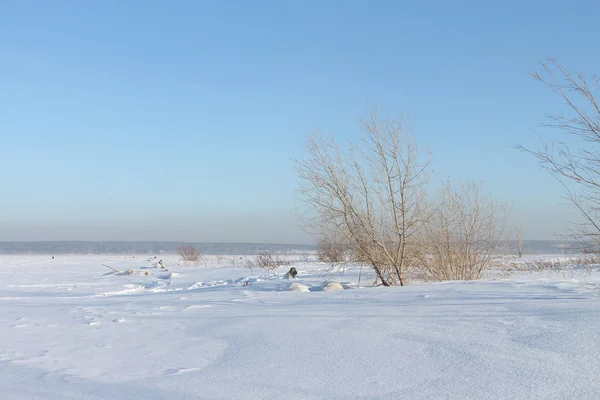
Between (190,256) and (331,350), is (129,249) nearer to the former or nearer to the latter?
(190,256)

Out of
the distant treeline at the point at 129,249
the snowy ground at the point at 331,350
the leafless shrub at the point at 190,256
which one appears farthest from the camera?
the distant treeline at the point at 129,249

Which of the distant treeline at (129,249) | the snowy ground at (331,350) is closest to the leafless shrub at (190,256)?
the distant treeline at (129,249)

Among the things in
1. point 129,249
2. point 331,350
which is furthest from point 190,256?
point 129,249

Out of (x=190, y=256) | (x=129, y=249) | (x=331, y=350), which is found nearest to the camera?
(x=331, y=350)

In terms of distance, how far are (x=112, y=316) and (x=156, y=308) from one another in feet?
2.76

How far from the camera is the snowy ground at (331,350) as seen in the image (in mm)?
3205

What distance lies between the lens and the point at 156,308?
777 cm

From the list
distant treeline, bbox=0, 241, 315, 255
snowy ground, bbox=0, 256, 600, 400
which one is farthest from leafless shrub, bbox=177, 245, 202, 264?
snowy ground, bbox=0, 256, 600, 400

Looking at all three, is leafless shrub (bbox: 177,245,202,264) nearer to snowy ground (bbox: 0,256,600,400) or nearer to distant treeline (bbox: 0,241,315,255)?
distant treeline (bbox: 0,241,315,255)

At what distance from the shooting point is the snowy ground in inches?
126

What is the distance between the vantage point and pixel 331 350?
405 centimetres

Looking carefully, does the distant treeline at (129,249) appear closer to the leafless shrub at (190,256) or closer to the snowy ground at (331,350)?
the leafless shrub at (190,256)

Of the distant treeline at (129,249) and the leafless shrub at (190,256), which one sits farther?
the distant treeline at (129,249)

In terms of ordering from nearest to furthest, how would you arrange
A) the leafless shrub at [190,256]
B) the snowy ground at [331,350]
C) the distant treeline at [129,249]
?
the snowy ground at [331,350]
the leafless shrub at [190,256]
the distant treeline at [129,249]
